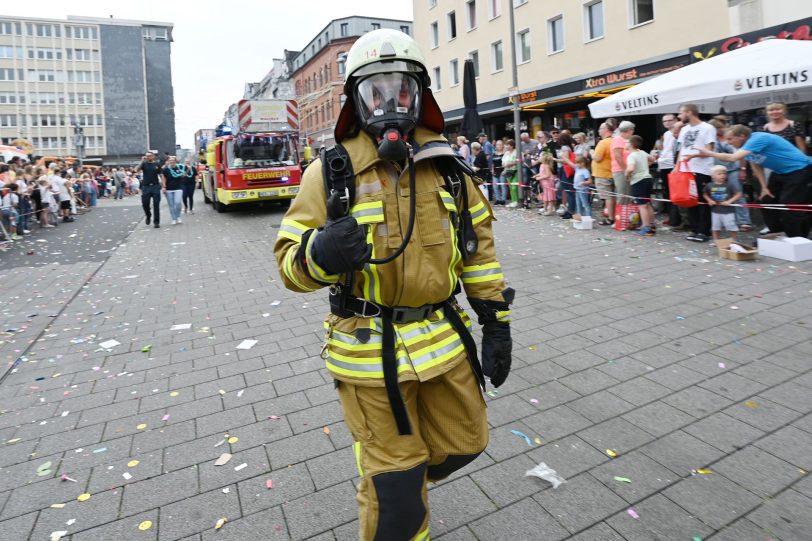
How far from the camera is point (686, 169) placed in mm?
8961

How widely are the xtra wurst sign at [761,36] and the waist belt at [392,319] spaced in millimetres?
14111

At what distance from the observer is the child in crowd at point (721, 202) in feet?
26.6

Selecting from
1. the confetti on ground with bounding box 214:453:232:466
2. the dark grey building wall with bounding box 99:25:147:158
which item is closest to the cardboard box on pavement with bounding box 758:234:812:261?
the confetti on ground with bounding box 214:453:232:466

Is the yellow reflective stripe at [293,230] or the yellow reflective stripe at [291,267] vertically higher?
the yellow reflective stripe at [293,230]

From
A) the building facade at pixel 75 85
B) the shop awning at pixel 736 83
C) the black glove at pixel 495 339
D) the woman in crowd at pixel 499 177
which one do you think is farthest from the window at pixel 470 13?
the building facade at pixel 75 85

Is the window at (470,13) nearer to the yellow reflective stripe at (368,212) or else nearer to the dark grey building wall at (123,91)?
the yellow reflective stripe at (368,212)

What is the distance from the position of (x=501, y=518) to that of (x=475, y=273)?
1.26 metres

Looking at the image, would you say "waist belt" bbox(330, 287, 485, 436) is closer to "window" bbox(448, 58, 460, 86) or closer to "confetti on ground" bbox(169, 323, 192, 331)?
"confetti on ground" bbox(169, 323, 192, 331)

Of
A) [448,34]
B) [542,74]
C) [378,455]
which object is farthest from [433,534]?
[448,34]

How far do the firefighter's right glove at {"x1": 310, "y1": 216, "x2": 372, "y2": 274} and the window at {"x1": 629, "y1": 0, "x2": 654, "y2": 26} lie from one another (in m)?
22.2

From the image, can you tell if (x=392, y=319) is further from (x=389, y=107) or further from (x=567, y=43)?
(x=567, y=43)

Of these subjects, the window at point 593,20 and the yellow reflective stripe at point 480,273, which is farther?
the window at point 593,20

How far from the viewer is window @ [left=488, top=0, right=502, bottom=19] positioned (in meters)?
29.0

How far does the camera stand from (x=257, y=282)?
27.3 ft
